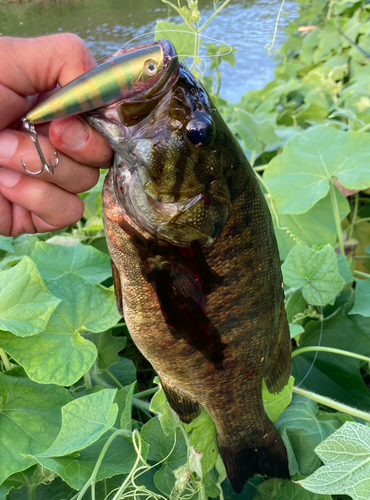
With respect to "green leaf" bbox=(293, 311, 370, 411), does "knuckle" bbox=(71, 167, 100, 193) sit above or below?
above

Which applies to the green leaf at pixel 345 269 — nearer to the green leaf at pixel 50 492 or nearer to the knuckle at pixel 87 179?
the knuckle at pixel 87 179

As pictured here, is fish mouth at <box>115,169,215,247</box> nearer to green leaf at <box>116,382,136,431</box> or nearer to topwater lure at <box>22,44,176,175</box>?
topwater lure at <box>22,44,176,175</box>

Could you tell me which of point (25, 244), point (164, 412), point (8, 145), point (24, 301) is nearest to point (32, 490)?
point (164, 412)

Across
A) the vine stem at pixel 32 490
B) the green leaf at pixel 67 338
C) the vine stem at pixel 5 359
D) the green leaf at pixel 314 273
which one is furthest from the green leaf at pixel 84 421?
the green leaf at pixel 314 273

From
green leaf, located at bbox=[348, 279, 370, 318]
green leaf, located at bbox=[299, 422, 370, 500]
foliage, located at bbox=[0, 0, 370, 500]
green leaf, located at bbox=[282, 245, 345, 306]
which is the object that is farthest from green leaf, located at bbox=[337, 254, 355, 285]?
green leaf, located at bbox=[299, 422, 370, 500]

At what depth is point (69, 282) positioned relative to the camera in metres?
1.49

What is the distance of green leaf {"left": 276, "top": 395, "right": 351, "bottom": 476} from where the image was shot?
1386mm

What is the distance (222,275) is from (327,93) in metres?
3.01

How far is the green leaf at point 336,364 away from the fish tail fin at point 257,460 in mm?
501

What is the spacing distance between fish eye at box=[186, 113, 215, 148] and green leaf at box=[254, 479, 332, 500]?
112 centimetres

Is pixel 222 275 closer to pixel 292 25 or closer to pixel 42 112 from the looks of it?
pixel 42 112

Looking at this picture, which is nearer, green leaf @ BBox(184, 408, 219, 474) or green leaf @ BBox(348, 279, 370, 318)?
green leaf @ BBox(184, 408, 219, 474)

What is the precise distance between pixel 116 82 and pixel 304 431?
1.28 meters

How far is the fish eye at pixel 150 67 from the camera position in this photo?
775mm
